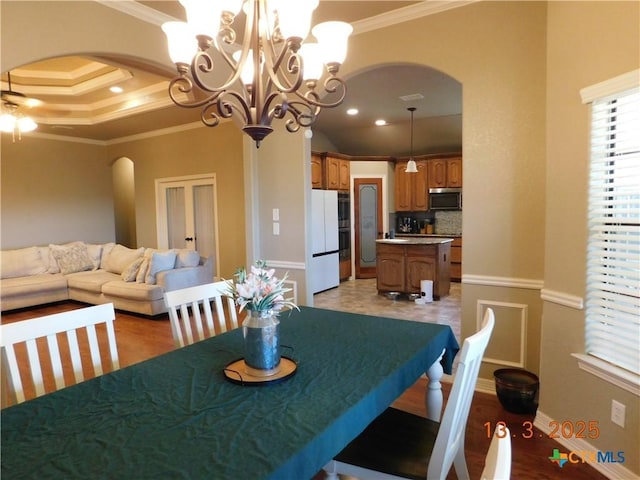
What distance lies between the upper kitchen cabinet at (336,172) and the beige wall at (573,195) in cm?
521

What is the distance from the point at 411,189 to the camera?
8.62m

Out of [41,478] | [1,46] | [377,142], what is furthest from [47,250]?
[41,478]

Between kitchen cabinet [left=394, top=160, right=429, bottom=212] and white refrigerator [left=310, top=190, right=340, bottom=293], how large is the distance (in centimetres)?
191

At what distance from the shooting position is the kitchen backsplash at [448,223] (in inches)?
333

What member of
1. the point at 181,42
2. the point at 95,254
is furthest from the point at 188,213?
the point at 181,42

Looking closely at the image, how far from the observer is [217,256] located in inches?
275

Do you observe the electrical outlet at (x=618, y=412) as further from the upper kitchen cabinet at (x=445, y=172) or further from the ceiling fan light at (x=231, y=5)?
the upper kitchen cabinet at (x=445, y=172)

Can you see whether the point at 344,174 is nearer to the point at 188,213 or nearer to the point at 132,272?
the point at 188,213

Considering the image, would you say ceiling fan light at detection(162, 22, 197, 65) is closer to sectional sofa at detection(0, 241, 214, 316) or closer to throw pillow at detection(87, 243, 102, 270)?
sectional sofa at detection(0, 241, 214, 316)

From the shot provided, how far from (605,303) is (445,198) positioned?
6335 millimetres

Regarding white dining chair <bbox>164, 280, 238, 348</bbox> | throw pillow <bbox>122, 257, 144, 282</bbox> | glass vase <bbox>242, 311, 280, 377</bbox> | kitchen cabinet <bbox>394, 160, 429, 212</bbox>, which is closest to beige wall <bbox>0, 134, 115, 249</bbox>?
throw pillow <bbox>122, 257, 144, 282</bbox>

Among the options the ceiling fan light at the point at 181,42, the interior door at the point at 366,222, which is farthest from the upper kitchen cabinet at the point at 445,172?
the ceiling fan light at the point at 181,42

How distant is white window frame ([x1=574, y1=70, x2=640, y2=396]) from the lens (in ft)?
6.52

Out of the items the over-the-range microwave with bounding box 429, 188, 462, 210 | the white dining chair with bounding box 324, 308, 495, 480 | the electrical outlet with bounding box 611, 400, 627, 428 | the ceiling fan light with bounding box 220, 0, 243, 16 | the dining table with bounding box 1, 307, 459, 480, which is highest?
the ceiling fan light with bounding box 220, 0, 243, 16
